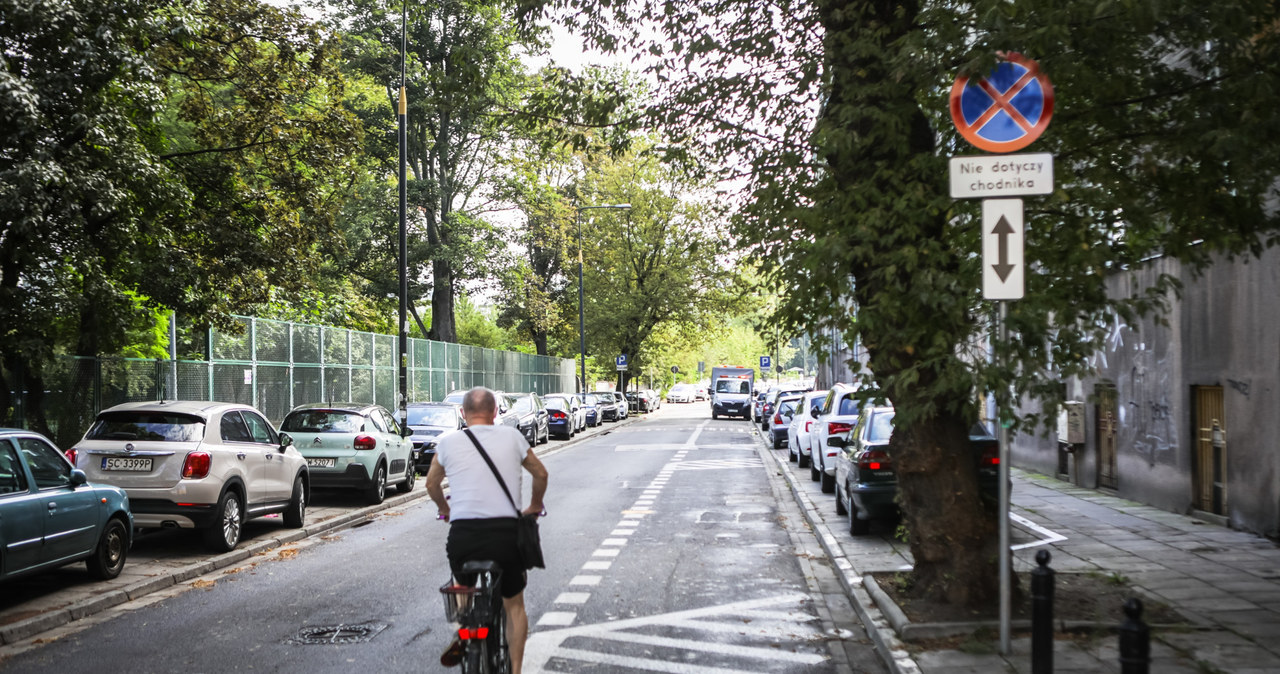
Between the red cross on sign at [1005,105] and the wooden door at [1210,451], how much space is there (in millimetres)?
7651

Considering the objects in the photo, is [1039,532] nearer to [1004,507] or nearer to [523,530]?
[1004,507]

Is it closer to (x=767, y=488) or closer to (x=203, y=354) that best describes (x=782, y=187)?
(x=767, y=488)

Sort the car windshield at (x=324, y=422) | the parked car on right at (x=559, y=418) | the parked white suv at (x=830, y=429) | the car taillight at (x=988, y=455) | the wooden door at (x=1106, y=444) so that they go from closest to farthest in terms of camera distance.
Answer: the car taillight at (x=988, y=455) → the parked white suv at (x=830, y=429) → the wooden door at (x=1106, y=444) → the car windshield at (x=324, y=422) → the parked car on right at (x=559, y=418)

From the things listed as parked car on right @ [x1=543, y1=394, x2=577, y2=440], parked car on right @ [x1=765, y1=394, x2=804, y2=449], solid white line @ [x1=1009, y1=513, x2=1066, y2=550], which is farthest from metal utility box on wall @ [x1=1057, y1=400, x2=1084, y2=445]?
parked car on right @ [x1=543, y1=394, x2=577, y2=440]

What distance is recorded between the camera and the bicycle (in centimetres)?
521

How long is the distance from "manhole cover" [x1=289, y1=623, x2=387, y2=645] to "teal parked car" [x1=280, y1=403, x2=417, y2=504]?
27.9 feet

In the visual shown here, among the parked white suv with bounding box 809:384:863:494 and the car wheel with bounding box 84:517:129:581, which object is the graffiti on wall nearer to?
the parked white suv with bounding box 809:384:863:494

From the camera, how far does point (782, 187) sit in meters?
7.99

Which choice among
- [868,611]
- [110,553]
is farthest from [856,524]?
[110,553]

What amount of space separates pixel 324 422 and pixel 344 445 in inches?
22.9

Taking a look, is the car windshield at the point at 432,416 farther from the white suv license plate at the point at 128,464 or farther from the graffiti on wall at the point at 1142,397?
the graffiti on wall at the point at 1142,397

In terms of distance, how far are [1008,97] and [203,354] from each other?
1539 cm

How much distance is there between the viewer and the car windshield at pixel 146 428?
1123 centimetres

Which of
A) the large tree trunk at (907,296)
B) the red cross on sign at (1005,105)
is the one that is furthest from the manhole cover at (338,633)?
the red cross on sign at (1005,105)
